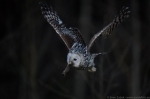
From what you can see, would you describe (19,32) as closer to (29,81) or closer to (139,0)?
(29,81)

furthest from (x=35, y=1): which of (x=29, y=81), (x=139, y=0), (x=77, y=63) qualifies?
(x=77, y=63)

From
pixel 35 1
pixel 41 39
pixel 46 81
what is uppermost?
pixel 35 1

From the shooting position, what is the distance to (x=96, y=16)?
1867 cm

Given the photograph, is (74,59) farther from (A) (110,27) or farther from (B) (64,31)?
(B) (64,31)

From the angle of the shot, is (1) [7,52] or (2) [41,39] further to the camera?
(2) [41,39]

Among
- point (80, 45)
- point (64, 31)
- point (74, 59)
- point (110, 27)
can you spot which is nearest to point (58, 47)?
point (64, 31)

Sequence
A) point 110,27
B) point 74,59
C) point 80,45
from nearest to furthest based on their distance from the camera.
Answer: point 74,59 < point 110,27 < point 80,45

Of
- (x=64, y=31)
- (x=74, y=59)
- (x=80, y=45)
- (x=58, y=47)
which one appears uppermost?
(x=64, y=31)

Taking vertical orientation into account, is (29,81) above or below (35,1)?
below

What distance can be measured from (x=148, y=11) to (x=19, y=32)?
3.88 meters

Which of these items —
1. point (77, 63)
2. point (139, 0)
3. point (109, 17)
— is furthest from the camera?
point (139, 0)

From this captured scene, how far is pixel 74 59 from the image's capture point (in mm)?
8562

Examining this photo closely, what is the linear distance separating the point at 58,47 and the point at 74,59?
426 inches

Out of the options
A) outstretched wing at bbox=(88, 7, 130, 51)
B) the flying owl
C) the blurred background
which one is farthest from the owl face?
the blurred background
